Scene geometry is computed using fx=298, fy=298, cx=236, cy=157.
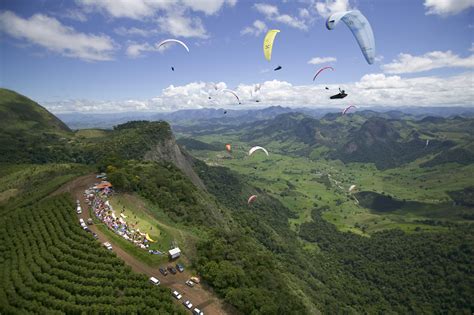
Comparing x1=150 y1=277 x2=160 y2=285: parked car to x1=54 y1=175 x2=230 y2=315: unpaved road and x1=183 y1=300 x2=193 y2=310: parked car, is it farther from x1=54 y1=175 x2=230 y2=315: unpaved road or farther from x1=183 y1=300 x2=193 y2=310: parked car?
x1=183 y1=300 x2=193 y2=310: parked car

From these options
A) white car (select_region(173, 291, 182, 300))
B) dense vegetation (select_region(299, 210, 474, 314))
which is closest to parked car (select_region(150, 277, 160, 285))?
white car (select_region(173, 291, 182, 300))

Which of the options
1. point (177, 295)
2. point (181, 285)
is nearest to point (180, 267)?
point (181, 285)

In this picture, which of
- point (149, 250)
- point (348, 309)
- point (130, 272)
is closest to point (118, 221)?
point (149, 250)

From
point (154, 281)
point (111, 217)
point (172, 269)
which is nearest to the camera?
point (154, 281)

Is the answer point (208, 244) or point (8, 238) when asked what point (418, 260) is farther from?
point (8, 238)

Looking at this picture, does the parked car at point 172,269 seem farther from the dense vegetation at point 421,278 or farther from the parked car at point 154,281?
the dense vegetation at point 421,278

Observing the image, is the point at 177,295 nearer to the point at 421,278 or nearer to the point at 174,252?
the point at 174,252

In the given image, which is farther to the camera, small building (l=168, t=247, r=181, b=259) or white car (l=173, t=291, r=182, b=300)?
small building (l=168, t=247, r=181, b=259)

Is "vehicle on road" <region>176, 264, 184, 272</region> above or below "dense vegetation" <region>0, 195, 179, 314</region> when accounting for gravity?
below
